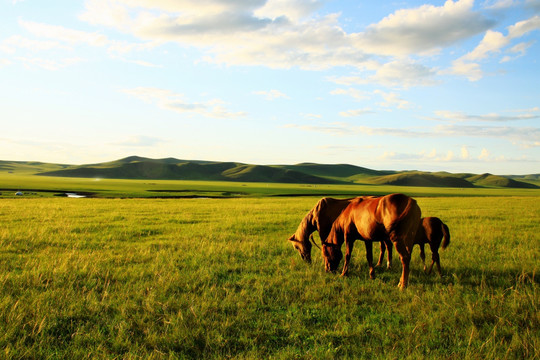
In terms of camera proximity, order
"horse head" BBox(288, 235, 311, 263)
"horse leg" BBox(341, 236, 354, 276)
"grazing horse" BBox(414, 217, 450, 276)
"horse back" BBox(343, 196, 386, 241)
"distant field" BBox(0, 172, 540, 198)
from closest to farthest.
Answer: "horse back" BBox(343, 196, 386, 241) < "horse leg" BBox(341, 236, 354, 276) < "grazing horse" BBox(414, 217, 450, 276) < "horse head" BBox(288, 235, 311, 263) < "distant field" BBox(0, 172, 540, 198)

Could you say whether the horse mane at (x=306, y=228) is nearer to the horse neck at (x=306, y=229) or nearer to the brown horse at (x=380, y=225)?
the horse neck at (x=306, y=229)

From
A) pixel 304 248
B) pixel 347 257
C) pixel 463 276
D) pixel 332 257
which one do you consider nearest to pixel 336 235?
pixel 332 257

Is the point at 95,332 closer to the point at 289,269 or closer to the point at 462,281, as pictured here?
the point at 289,269

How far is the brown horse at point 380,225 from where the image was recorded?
23.7 feet

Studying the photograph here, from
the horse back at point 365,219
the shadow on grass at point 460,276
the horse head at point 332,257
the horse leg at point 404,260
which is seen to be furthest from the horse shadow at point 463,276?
the horse back at point 365,219

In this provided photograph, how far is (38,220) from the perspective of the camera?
1792cm

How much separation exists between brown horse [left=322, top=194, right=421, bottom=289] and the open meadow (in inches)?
22.5

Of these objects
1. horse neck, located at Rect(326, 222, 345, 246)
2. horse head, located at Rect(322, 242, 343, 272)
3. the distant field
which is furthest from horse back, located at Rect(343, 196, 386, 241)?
the distant field

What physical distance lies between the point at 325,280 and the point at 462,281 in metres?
3.35

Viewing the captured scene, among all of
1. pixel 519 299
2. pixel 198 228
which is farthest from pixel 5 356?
pixel 198 228

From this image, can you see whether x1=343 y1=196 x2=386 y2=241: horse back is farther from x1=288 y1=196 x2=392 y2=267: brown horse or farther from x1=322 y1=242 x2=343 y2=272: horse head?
x1=288 y1=196 x2=392 y2=267: brown horse

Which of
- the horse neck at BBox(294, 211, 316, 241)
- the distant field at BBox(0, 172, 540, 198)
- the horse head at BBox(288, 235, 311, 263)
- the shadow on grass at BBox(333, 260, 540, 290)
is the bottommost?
the distant field at BBox(0, 172, 540, 198)

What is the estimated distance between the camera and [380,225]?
752 cm

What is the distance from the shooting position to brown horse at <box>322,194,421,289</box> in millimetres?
7230
